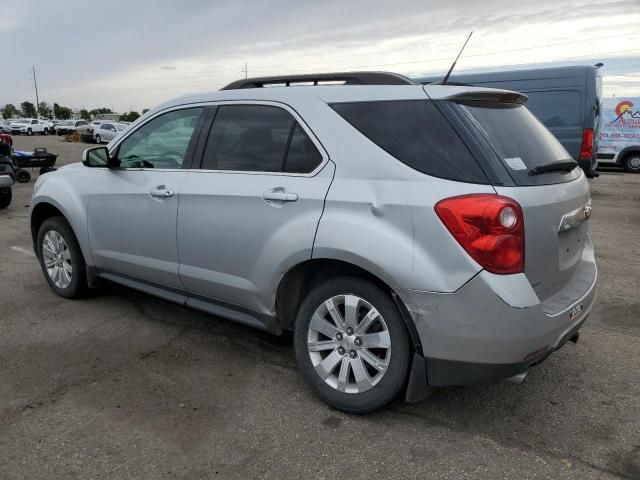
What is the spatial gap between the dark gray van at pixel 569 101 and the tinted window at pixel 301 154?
8291 millimetres

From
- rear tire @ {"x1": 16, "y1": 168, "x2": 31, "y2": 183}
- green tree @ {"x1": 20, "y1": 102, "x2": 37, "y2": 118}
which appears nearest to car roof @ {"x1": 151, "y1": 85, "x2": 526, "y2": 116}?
rear tire @ {"x1": 16, "y1": 168, "x2": 31, "y2": 183}

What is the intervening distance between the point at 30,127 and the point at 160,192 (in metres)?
55.6

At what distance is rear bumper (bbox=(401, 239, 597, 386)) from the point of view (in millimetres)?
2498

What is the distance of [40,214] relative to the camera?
5.05 metres

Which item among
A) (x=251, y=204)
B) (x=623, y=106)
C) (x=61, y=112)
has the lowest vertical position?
(x=251, y=204)

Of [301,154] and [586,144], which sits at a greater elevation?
[301,154]

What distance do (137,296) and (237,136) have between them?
2.23m

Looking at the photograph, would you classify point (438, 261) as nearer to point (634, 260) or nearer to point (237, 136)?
point (237, 136)

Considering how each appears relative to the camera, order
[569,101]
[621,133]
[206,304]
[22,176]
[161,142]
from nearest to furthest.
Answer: [206,304], [161,142], [569,101], [22,176], [621,133]

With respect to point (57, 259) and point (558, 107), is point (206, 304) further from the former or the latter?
point (558, 107)

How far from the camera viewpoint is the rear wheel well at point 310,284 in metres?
2.75

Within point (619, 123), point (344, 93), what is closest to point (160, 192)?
point (344, 93)

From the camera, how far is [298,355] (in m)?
3.17

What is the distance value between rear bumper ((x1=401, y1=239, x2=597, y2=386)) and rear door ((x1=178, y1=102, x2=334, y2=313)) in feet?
2.46
